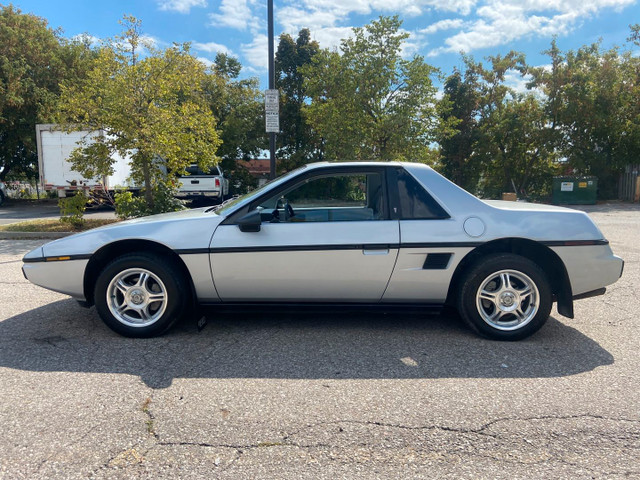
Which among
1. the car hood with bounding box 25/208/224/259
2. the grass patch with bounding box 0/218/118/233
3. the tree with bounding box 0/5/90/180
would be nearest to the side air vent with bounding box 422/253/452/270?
the car hood with bounding box 25/208/224/259

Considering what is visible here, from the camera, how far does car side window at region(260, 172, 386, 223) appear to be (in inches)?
157

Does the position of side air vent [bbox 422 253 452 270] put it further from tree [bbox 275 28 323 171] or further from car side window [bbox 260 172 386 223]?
tree [bbox 275 28 323 171]

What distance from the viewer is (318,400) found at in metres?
2.90

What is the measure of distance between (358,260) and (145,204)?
26.7 ft

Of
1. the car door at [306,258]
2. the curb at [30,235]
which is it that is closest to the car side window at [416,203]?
the car door at [306,258]

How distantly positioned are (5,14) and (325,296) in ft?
79.5

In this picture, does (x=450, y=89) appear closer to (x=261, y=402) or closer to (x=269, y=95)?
(x=269, y=95)

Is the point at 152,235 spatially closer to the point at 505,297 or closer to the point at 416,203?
the point at 416,203

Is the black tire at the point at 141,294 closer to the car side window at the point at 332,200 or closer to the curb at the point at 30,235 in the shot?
the car side window at the point at 332,200

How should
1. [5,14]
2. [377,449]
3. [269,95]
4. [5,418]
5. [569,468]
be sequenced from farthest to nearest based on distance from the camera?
[5,14] → [269,95] → [5,418] → [377,449] → [569,468]

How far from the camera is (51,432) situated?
254 cm

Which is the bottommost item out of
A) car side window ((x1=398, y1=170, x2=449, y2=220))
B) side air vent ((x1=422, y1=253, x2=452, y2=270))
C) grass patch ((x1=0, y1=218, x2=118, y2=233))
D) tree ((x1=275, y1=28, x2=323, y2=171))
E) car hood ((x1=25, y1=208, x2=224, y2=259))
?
grass patch ((x1=0, y1=218, x2=118, y2=233))

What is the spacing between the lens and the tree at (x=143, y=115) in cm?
996

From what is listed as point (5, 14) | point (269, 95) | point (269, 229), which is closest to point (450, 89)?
point (269, 95)
